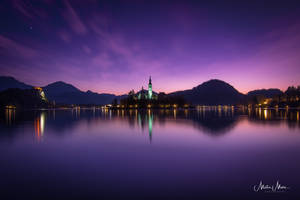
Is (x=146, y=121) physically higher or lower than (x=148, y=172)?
lower

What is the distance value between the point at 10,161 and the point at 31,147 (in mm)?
3726

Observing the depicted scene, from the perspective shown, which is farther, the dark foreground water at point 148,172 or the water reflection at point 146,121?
the water reflection at point 146,121

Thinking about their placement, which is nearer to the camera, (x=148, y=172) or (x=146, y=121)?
(x=148, y=172)

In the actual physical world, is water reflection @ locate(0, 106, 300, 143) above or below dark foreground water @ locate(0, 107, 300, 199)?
below

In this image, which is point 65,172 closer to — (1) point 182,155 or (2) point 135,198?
(2) point 135,198

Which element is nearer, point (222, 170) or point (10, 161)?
point (222, 170)

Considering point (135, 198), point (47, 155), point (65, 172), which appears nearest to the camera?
point (135, 198)

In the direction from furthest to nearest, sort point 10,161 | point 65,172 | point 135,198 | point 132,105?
point 132,105
point 10,161
point 65,172
point 135,198

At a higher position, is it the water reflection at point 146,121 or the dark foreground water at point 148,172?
the dark foreground water at point 148,172

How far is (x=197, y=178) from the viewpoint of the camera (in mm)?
8008

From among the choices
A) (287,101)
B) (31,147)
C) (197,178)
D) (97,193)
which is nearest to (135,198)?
(97,193)

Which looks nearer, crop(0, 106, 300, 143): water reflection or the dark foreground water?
the dark foreground water

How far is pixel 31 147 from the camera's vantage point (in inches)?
554

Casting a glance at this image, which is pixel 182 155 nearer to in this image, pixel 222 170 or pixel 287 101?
pixel 222 170
